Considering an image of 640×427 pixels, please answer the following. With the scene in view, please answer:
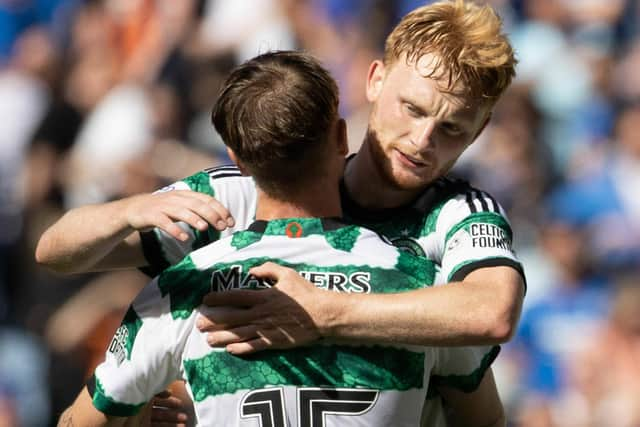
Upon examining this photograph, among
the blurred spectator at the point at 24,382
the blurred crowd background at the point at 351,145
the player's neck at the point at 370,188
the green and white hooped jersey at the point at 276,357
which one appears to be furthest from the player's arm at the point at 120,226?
the blurred spectator at the point at 24,382

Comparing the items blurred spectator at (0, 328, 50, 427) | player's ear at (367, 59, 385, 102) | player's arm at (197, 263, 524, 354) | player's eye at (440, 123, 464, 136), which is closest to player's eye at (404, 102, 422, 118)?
player's eye at (440, 123, 464, 136)

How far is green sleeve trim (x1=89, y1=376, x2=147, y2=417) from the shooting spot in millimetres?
2646

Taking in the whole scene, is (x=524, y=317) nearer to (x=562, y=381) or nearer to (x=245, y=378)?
(x=562, y=381)

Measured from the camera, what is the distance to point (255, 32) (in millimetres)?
8172

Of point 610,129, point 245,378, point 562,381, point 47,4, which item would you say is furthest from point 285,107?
point 47,4

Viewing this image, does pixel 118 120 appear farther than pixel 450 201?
Yes

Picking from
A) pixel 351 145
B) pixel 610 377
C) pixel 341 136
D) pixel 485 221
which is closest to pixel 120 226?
pixel 341 136

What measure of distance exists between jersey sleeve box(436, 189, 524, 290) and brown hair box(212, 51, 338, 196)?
446mm

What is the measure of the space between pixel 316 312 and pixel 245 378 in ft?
0.70

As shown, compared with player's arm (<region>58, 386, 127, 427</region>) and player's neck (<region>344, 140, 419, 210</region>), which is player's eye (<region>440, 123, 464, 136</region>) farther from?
player's arm (<region>58, 386, 127, 427</region>)

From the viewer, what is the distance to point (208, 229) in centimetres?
302

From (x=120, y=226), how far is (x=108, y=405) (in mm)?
417

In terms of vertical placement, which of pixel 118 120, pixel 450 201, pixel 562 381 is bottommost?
pixel 562 381

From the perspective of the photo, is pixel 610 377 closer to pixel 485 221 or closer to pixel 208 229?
pixel 485 221
